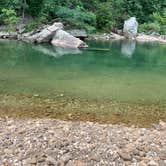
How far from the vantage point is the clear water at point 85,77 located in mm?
9344

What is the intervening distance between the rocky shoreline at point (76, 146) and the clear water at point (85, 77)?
3.23m

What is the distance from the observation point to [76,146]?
4.86 m

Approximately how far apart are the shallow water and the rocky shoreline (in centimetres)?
294

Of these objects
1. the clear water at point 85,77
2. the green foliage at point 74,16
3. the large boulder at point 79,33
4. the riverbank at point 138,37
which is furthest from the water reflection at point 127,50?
the green foliage at point 74,16

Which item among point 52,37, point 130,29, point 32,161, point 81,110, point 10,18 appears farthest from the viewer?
point 130,29

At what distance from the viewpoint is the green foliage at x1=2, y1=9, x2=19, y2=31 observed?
26688 mm

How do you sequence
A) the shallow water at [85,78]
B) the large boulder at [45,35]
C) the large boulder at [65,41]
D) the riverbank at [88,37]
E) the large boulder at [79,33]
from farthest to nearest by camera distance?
the large boulder at [79,33]
the riverbank at [88,37]
the large boulder at [45,35]
the large boulder at [65,41]
the shallow water at [85,78]

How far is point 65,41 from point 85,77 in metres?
11.3

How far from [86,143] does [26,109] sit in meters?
2.89

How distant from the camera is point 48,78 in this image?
436 inches

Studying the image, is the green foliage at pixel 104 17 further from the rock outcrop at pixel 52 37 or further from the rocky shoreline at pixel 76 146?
the rocky shoreline at pixel 76 146

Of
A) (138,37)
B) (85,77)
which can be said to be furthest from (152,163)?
(138,37)

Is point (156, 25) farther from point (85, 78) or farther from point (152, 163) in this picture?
point (152, 163)

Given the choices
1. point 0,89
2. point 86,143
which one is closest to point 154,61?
point 0,89
